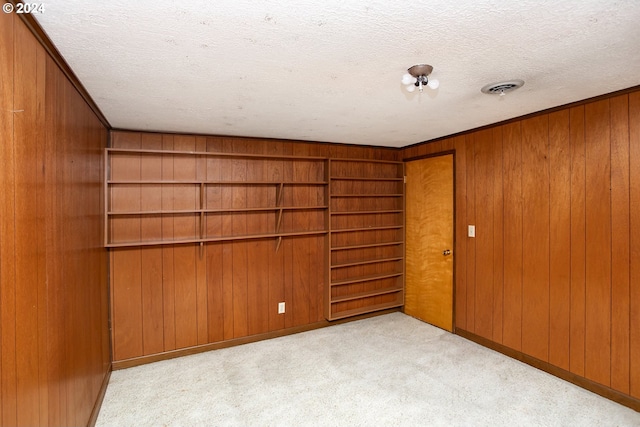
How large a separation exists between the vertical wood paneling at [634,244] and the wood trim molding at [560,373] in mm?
80

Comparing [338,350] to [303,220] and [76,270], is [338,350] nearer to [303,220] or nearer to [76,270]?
[303,220]

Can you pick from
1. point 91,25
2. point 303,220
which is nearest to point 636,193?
point 303,220

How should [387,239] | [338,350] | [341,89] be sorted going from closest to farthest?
[341,89]
[338,350]
[387,239]

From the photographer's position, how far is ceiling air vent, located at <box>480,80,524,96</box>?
6.64 feet

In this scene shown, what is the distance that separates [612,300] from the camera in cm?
237

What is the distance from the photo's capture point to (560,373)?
8.80 feet

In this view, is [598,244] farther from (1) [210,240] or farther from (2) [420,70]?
(1) [210,240]

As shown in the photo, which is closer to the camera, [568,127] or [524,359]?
[568,127]

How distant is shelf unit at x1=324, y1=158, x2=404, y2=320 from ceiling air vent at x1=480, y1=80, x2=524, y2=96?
6.33 ft

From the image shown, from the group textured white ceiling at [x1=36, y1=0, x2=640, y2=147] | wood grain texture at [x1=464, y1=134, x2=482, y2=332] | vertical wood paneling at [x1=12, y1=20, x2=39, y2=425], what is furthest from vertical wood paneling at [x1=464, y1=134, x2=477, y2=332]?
vertical wood paneling at [x1=12, y1=20, x2=39, y2=425]

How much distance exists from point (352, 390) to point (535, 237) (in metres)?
2.08

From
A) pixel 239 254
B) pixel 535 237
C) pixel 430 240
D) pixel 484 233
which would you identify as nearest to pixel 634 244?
pixel 535 237

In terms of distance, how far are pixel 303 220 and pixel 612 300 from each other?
9.35 ft

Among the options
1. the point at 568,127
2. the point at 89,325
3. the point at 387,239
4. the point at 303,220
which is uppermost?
the point at 568,127
